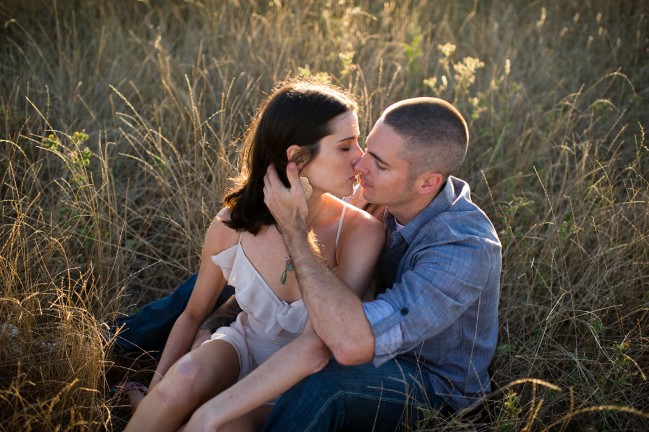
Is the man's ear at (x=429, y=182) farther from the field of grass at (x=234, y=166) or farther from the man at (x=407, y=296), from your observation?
the field of grass at (x=234, y=166)

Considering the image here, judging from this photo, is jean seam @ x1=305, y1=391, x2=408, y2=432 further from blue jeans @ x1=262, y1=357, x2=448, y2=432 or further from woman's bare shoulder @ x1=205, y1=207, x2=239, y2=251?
woman's bare shoulder @ x1=205, y1=207, x2=239, y2=251

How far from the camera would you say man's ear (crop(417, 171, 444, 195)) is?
293 cm

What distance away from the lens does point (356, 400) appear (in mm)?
2680

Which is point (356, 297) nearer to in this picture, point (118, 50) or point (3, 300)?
point (3, 300)

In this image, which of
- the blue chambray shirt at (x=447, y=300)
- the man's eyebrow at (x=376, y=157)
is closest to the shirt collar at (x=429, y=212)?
the blue chambray shirt at (x=447, y=300)

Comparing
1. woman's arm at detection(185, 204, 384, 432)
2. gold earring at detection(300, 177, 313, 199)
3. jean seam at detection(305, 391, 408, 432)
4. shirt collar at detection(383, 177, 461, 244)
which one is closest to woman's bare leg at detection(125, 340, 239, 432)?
woman's arm at detection(185, 204, 384, 432)

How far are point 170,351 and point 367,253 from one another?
1.12 m

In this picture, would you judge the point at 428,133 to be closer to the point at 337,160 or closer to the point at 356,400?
the point at 337,160

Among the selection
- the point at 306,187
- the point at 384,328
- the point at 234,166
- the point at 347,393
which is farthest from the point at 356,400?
the point at 234,166

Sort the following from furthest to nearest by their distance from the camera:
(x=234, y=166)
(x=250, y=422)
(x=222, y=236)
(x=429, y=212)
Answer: (x=234, y=166) → (x=222, y=236) → (x=429, y=212) → (x=250, y=422)

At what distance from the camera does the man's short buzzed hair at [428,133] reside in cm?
293

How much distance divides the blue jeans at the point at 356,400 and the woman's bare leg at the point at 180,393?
331mm

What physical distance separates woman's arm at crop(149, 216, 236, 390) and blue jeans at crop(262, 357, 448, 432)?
0.76 meters

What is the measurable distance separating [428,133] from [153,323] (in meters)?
1.81
